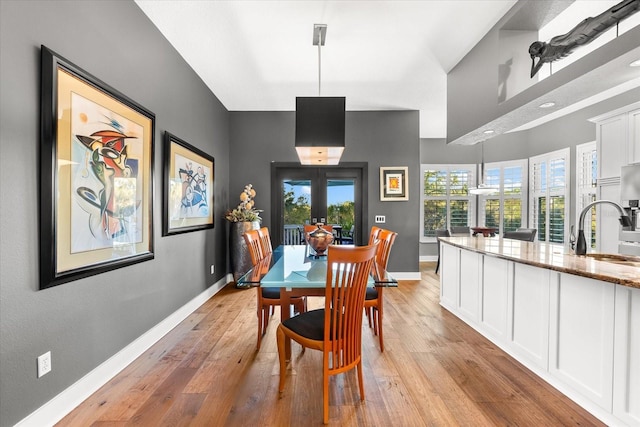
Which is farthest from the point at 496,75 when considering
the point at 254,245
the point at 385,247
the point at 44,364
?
the point at 44,364

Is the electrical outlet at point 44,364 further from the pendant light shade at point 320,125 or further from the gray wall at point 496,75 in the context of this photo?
the gray wall at point 496,75

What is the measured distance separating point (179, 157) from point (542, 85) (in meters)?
3.45

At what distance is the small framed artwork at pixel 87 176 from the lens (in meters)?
1.58

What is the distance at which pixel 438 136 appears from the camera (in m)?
6.88

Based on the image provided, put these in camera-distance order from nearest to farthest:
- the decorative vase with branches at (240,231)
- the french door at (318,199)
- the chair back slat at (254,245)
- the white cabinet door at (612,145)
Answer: the chair back slat at (254,245), the white cabinet door at (612,145), the decorative vase with branches at (240,231), the french door at (318,199)

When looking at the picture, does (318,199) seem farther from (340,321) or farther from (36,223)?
(36,223)

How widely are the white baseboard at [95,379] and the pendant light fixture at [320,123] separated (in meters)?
2.16

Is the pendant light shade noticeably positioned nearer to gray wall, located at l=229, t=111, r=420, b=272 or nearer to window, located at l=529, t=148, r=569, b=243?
gray wall, located at l=229, t=111, r=420, b=272

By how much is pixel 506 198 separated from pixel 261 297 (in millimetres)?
6460

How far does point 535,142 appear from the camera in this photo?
6.16m

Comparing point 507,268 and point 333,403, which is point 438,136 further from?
point 333,403

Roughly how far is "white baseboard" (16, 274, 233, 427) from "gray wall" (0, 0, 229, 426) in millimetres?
43

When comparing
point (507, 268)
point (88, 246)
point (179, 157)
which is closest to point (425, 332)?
point (507, 268)

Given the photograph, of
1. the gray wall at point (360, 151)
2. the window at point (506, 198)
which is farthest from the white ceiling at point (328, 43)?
the window at point (506, 198)
